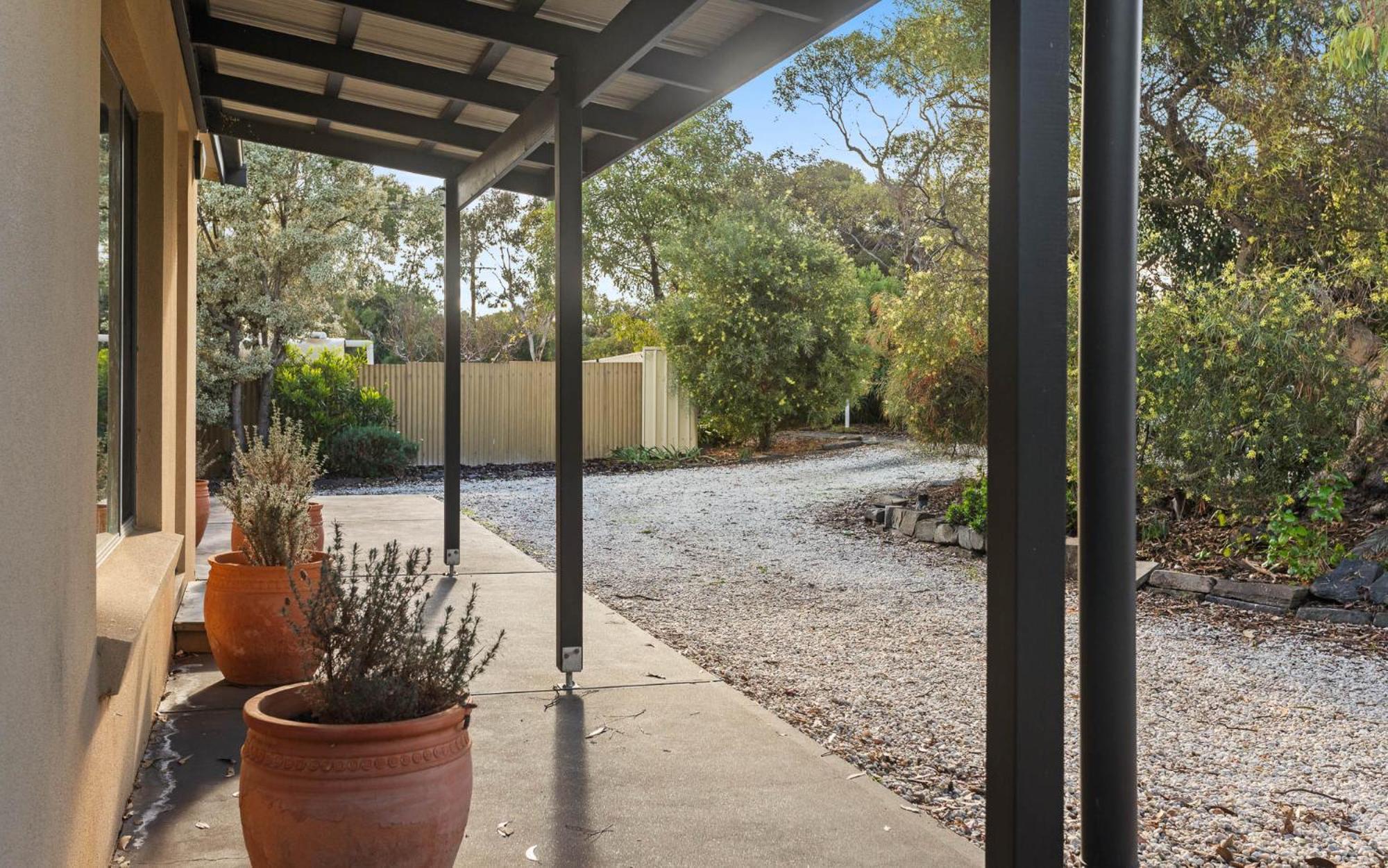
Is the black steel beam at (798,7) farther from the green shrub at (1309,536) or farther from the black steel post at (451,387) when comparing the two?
the green shrub at (1309,536)

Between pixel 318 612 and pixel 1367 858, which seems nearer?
pixel 318 612

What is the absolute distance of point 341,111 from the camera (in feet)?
21.9

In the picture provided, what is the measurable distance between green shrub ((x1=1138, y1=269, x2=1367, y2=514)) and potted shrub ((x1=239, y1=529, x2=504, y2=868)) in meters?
6.94

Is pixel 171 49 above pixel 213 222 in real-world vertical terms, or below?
below

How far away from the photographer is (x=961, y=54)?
11719mm

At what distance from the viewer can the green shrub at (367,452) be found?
655 inches

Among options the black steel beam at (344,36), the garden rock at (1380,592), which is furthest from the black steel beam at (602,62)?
the garden rock at (1380,592)

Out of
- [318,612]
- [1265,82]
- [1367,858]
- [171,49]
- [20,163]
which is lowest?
[1367,858]

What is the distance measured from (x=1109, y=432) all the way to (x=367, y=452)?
50.1 feet

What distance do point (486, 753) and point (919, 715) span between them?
2.06m

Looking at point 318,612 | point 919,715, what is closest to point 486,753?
point 318,612

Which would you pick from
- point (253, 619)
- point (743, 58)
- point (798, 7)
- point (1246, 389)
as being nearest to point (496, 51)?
point (743, 58)

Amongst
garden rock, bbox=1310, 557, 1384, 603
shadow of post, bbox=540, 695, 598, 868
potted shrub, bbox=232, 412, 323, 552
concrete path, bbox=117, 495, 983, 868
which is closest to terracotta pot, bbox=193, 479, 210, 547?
potted shrub, bbox=232, 412, 323, 552

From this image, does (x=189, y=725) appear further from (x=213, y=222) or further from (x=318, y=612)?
(x=213, y=222)
